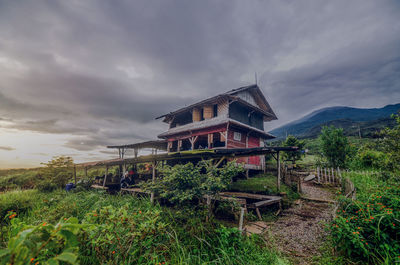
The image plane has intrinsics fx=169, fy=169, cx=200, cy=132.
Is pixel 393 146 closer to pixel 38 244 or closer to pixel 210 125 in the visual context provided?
pixel 210 125

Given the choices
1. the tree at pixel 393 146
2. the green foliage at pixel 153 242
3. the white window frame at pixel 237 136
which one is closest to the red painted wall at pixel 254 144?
the white window frame at pixel 237 136

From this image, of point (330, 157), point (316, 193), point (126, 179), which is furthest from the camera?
point (330, 157)

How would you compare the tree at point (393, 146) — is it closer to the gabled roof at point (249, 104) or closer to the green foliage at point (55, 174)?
the gabled roof at point (249, 104)

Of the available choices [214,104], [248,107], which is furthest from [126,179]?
[248,107]

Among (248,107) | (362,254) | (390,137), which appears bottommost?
(362,254)

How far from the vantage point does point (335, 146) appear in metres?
15.2

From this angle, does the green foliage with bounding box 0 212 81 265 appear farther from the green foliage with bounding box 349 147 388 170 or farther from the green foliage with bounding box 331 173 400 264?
the green foliage with bounding box 349 147 388 170

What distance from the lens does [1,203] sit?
924cm

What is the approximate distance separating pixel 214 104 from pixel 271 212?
42.4ft

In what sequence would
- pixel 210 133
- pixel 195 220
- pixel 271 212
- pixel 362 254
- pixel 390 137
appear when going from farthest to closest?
pixel 210 133
pixel 390 137
pixel 271 212
pixel 195 220
pixel 362 254

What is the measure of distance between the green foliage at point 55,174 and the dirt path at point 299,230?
17639 mm

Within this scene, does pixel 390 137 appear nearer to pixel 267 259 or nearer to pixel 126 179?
pixel 267 259

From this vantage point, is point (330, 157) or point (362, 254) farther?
point (330, 157)

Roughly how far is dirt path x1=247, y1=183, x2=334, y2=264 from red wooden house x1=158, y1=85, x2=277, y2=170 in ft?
24.5
